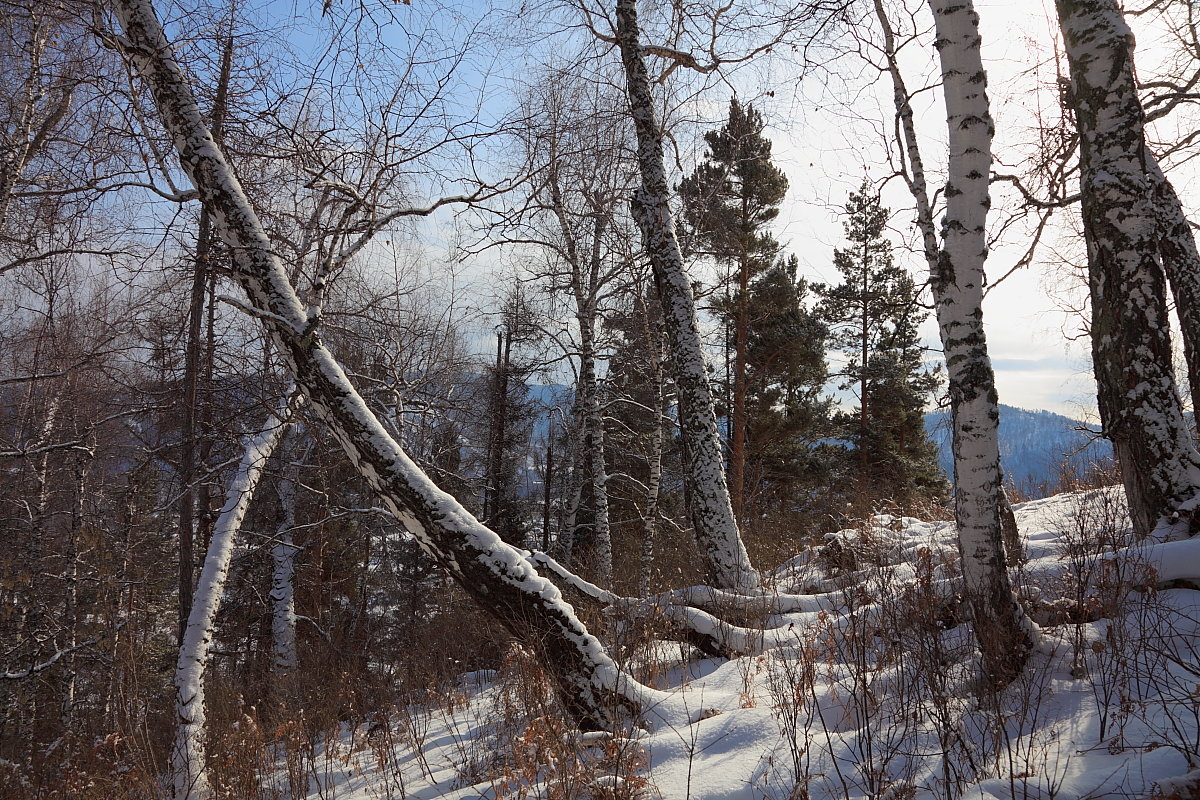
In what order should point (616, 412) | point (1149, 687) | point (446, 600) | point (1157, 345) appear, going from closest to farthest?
point (1149, 687)
point (1157, 345)
point (446, 600)
point (616, 412)

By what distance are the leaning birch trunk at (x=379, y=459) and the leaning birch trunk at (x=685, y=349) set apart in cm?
219

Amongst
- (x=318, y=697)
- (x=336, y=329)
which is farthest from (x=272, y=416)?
(x=318, y=697)

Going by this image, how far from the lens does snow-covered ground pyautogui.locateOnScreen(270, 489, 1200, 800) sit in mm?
2264

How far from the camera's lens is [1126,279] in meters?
4.24

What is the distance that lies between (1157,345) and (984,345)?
6.18 ft

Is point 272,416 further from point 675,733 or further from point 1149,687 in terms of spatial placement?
point 1149,687

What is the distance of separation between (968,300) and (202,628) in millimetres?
6747

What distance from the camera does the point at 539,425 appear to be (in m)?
29.2

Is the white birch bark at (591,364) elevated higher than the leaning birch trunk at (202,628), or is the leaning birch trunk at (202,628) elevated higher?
the white birch bark at (591,364)

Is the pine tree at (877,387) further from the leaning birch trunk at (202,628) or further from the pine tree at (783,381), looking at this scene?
the leaning birch trunk at (202,628)

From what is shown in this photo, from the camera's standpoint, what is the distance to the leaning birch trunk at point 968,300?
10.9ft

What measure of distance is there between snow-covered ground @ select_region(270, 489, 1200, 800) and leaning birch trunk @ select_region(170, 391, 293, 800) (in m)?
0.91

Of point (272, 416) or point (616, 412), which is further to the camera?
point (616, 412)

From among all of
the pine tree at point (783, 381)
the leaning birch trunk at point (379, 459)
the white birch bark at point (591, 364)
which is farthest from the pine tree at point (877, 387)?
the leaning birch trunk at point (379, 459)
